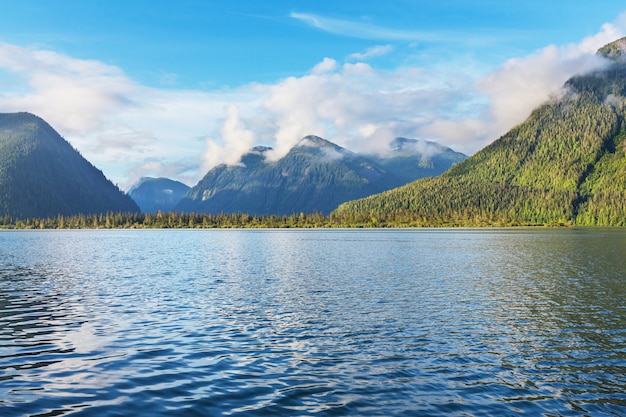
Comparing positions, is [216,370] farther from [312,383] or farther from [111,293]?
[111,293]

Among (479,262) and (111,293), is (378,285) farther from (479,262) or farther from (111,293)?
(479,262)

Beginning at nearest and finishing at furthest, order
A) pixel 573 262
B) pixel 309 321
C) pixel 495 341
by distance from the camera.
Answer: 1. pixel 495 341
2. pixel 309 321
3. pixel 573 262

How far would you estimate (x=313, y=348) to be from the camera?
33375mm

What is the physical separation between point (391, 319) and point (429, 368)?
1422cm

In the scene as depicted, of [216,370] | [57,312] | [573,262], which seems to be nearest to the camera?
[216,370]

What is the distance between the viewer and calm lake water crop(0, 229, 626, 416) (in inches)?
926

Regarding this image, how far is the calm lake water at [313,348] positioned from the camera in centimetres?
2353

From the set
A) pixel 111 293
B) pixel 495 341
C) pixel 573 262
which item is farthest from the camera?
pixel 573 262

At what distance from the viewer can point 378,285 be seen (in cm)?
6544

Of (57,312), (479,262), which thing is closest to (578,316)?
(57,312)

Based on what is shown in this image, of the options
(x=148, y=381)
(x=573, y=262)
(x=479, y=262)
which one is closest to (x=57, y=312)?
(x=148, y=381)

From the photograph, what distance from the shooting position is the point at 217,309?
48.3 m

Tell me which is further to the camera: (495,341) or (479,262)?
(479,262)

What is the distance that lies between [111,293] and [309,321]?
28.4 m
